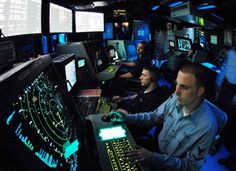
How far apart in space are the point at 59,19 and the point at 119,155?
6.85 feet

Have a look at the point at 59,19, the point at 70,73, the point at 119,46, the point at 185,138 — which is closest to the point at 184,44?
the point at 119,46

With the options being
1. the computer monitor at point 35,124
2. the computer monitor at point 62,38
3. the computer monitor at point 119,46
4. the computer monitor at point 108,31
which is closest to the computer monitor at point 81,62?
the computer monitor at point 62,38

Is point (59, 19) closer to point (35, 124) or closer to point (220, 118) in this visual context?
point (220, 118)

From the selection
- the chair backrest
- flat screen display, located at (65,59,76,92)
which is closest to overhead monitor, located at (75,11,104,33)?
flat screen display, located at (65,59,76,92)

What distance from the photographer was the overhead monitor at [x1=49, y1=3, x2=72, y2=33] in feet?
9.28

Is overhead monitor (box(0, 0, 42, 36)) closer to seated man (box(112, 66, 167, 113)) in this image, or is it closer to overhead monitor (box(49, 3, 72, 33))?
Result: overhead monitor (box(49, 3, 72, 33))

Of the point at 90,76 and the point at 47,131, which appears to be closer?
the point at 47,131

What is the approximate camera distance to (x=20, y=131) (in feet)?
2.65

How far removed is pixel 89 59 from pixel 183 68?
1.82m

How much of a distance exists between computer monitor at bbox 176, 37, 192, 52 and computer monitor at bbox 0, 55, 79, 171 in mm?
7885

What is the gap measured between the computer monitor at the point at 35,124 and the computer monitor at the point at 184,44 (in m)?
7.88

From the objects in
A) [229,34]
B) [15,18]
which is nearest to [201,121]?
[15,18]

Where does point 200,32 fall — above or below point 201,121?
above

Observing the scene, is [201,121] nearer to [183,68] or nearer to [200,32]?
[183,68]
